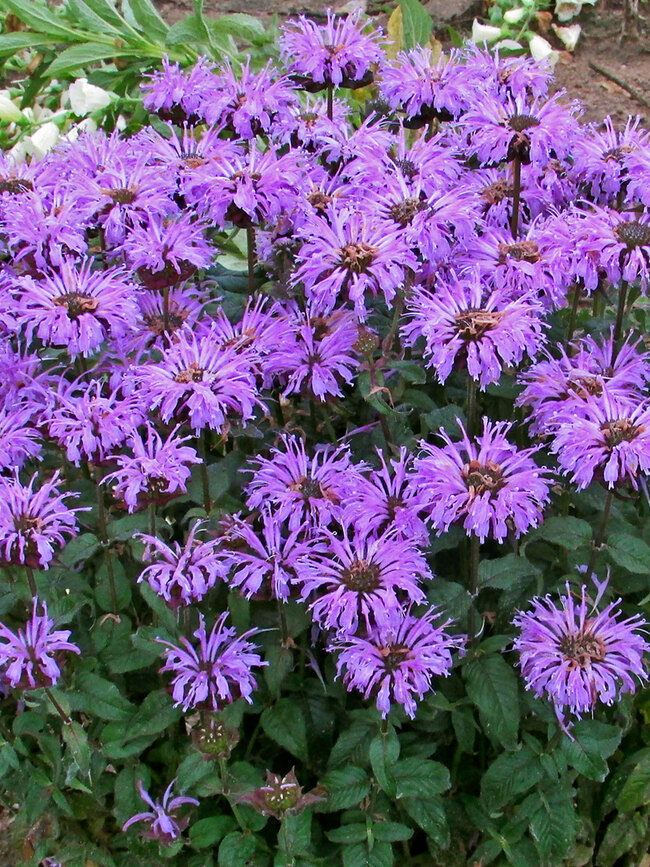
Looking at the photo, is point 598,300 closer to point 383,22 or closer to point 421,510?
point 421,510

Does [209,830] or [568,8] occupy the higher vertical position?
[568,8]

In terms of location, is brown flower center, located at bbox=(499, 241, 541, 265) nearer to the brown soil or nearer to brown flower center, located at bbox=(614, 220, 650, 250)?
brown flower center, located at bbox=(614, 220, 650, 250)

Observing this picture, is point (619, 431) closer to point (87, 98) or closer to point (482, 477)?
point (482, 477)

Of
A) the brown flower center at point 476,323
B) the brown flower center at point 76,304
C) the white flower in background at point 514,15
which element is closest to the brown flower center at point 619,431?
the brown flower center at point 476,323

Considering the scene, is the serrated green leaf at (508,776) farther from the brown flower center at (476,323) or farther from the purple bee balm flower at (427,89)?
the purple bee balm flower at (427,89)

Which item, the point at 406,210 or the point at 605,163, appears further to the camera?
the point at 605,163

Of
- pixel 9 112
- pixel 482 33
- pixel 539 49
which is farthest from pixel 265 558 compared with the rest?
pixel 539 49

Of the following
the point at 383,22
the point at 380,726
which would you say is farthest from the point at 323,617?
the point at 383,22
